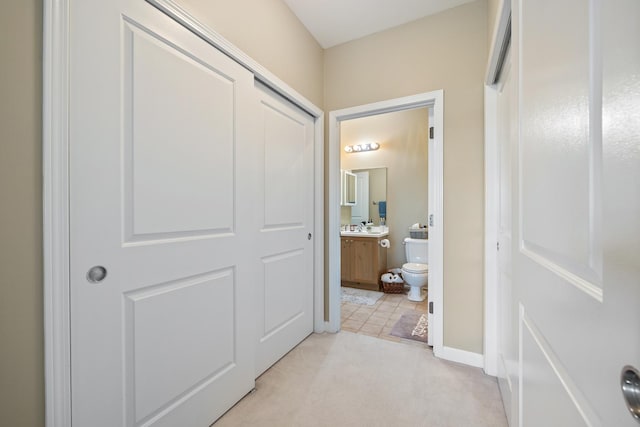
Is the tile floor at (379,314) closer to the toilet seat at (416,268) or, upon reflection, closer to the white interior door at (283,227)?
the toilet seat at (416,268)

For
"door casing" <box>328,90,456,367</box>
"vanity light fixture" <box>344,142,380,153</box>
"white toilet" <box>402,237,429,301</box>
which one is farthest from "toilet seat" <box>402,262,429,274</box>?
"vanity light fixture" <box>344,142,380,153</box>

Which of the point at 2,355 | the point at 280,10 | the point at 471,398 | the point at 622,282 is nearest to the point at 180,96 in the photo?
the point at 2,355

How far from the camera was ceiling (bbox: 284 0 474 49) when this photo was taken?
6.36ft

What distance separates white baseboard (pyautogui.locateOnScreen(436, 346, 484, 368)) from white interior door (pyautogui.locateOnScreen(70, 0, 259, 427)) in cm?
142

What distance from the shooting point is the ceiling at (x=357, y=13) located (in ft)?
6.36

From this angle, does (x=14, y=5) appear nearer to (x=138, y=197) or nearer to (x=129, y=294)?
(x=138, y=197)

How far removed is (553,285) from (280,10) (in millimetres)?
2249

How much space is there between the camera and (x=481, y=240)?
72.8 inches

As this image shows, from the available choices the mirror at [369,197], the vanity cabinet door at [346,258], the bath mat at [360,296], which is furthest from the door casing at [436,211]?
the mirror at [369,197]

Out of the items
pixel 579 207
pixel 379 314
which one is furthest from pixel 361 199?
pixel 579 207

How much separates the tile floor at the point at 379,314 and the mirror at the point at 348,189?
1.57m

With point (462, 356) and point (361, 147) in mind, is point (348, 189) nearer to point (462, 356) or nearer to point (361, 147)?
point (361, 147)

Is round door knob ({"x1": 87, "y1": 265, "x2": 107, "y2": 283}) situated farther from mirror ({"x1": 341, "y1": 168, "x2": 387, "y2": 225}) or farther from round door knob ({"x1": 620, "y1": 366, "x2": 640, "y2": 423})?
mirror ({"x1": 341, "y1": 168, "x2": 387, "y2": 225})

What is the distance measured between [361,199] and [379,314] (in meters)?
1.98
